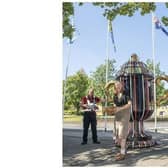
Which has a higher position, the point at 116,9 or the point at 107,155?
the point at 116,9

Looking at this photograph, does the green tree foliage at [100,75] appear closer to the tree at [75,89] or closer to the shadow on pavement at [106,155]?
the tree at [75,89]

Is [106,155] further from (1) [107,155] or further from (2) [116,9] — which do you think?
(2) [116,9]

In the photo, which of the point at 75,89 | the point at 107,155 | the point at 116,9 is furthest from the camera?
the point at 75,89

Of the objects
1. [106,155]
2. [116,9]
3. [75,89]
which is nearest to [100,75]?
[75,89]

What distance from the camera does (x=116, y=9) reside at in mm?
8703

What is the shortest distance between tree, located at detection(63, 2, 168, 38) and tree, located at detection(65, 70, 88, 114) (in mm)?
2701

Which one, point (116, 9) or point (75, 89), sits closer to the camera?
point (116, 9)

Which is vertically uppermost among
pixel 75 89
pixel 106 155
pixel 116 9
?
pixel 116 9

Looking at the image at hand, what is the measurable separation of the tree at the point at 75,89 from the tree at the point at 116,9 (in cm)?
270

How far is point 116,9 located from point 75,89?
11.5 feet

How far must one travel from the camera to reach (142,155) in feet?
24.7

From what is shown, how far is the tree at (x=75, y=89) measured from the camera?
37.4 feet

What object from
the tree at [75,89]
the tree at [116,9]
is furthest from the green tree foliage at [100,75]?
the tree at [116,9]

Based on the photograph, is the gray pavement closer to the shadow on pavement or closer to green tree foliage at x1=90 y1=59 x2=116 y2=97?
the shadow on pavement
